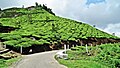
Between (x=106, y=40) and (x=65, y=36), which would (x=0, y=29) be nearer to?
(x=65, y=36)

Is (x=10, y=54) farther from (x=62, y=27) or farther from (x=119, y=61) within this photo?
(x=62, y=27)

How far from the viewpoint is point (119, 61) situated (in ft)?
98.9

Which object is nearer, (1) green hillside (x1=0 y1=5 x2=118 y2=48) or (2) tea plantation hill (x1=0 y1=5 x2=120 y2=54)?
(2) tea plantation hill (x1=0 y1=5 x2=120 y2=54)

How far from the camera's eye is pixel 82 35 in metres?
71.5

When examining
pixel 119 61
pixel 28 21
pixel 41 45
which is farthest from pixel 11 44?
pixel 28 21

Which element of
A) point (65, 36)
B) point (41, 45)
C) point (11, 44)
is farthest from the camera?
point (65, 36)

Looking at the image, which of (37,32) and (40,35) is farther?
(37,32)

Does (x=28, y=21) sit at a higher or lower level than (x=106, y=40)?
higher

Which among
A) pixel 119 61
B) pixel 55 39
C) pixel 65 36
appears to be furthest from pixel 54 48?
pixel 119 61

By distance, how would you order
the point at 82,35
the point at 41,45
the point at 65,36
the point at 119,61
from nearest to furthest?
the point at 119,61
the point at 41,45
the point at 65,36
the point at 82,35

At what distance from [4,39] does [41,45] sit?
766 centimetres

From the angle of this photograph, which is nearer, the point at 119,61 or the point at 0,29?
the point at 119,61

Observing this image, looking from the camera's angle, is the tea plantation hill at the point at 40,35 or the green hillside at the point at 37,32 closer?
the tea plantation hill at the point at 40,35

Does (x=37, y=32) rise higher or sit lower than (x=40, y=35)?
higher
